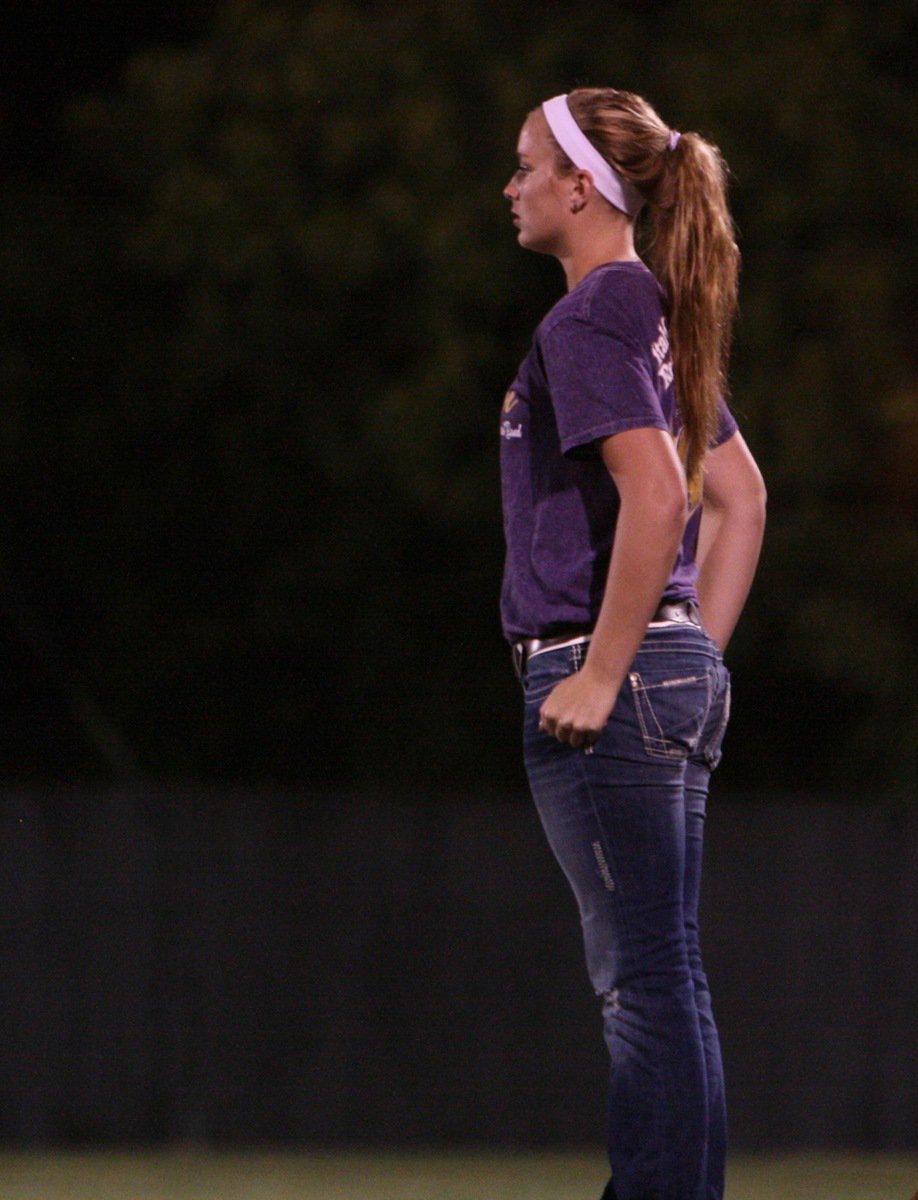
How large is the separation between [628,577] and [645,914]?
41 centimetres

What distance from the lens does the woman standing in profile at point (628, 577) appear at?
7.95 ft

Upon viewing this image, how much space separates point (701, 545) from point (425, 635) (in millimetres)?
6507

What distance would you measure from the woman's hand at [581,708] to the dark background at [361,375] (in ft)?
19.6

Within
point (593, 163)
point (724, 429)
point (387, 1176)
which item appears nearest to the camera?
point (593, 163)

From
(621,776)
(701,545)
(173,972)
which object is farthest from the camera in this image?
(173,972)

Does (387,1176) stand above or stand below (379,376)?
below

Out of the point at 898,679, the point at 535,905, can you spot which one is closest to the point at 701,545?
the point at 535,905

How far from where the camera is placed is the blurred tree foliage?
882 centimetres

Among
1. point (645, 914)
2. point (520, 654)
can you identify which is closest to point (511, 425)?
point (520, 654)

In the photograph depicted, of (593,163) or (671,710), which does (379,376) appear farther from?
(671,710)

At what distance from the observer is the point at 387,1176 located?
21.7ft

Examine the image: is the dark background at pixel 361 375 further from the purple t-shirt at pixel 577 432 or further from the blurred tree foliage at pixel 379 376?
the purple t-shirt at pixel 577 432

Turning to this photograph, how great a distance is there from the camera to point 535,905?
283 inches

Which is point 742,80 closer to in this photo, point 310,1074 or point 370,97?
point 370,97
